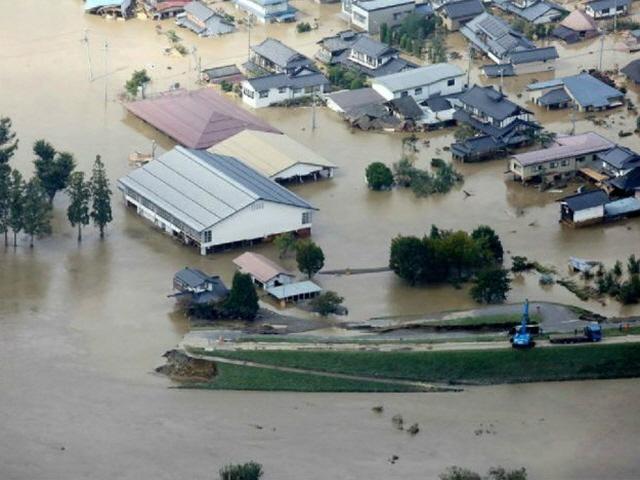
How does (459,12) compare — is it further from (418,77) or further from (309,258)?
(309,258)

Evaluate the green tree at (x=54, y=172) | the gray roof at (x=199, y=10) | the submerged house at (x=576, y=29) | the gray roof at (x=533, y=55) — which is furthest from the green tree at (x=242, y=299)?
the submerged house at (x=576, y=29)

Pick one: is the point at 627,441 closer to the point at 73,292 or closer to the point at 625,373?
the point at 625,373

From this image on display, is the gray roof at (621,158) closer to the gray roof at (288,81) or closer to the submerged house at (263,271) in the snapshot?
the gray roof at (288,81)

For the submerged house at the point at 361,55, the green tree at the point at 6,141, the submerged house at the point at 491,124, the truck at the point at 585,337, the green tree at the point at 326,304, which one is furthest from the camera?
the submerged house at the point at 361,55

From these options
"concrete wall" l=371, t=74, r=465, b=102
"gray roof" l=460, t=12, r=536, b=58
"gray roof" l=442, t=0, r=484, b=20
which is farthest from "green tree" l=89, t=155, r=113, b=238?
"gray roof" l=442, t=0, r=484, b=20

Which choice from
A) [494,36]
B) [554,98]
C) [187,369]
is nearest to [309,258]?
[187,369]

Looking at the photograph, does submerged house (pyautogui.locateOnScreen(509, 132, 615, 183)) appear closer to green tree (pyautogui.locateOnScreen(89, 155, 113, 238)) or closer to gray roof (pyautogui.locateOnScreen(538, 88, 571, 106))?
gray roof (pyautogui.locateOnScreen(538, 88, 571, 106))

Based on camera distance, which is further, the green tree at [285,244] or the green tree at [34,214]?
the green tree at [34,214]

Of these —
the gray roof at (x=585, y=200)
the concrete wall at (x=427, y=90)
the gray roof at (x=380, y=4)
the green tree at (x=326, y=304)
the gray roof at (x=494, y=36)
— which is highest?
the gray roof at (x=380, y=4)
